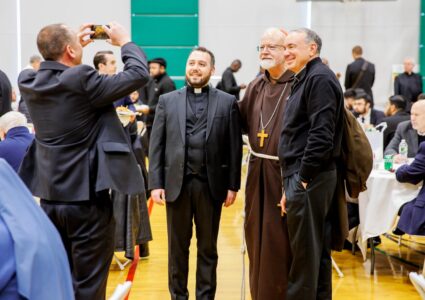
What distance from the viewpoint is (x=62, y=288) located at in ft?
5.09

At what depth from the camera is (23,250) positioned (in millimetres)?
1472

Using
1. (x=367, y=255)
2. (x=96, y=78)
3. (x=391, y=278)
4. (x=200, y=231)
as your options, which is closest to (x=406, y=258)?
(x=367, y=255)

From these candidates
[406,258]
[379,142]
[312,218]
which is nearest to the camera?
[312,218]

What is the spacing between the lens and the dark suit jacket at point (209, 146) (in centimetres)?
413

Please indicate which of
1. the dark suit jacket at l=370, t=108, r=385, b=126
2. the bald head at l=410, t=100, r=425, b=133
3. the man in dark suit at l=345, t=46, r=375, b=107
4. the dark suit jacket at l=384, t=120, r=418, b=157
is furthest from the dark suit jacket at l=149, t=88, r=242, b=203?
the man in dark suit at l=345, t=46, r=375, b=107

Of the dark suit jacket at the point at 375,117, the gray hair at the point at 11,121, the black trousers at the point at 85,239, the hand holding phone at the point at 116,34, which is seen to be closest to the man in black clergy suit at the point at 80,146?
the black trousers at the point at 85,239

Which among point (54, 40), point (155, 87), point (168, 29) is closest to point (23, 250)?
point (54, 40)

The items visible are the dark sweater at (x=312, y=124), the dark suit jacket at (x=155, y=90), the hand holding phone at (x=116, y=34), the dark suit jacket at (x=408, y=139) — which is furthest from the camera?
the dark suit jacket at (x=155, y=90)

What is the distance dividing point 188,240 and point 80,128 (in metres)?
1.38

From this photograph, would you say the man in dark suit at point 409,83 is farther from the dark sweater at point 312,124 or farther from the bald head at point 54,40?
the bald head at point 54,40

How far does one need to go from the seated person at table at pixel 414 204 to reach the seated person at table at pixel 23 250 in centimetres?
414

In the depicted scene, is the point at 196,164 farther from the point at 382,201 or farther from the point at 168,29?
the point at 168,29

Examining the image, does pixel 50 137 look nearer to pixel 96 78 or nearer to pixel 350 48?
pixel 96 78

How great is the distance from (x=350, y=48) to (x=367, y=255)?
9.12 m
